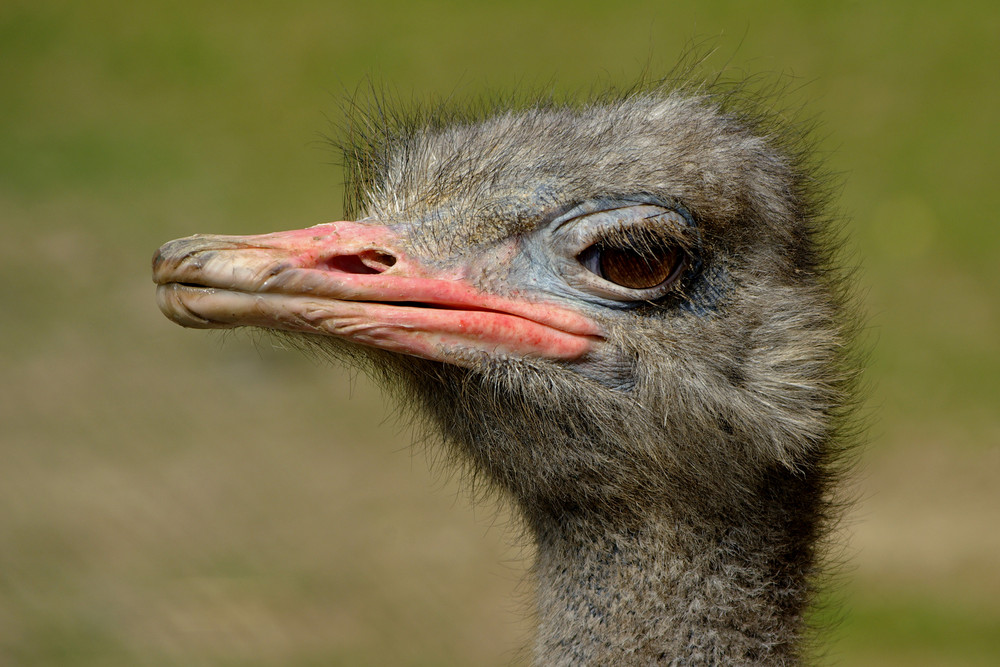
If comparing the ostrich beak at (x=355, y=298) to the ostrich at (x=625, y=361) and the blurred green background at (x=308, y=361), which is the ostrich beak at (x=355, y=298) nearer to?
the ostrich at (x=625, y=361)

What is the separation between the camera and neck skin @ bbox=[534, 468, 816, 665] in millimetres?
2014

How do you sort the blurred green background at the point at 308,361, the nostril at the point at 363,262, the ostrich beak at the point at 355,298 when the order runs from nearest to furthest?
the ostrich beak at the point at 355,298, the nostril at the point at 363,262, the blurred green background at the point at 308,361

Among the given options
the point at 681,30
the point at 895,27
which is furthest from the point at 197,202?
the point at 895,27

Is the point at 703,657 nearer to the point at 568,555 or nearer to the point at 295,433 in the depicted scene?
the point at 568,555

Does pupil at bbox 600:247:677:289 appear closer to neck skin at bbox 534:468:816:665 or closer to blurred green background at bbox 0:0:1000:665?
neck skin at bbox 534:468:816:665

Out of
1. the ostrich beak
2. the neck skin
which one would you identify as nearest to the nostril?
the ostrich beak

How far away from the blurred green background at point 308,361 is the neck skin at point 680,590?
51 cm

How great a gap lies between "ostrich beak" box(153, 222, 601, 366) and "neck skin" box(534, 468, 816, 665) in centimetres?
36

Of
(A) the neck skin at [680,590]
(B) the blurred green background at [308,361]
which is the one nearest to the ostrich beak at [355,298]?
(A) the neck skin at [680,590]

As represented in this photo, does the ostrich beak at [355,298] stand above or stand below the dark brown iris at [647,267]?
below

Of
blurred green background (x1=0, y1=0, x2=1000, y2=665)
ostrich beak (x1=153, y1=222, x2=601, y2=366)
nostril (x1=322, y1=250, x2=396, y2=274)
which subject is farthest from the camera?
blurred green background (x1=0, y1=0, x2=1000, y2=665)

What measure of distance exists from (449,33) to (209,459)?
19.9 ft

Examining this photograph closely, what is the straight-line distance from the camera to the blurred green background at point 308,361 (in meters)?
5.50

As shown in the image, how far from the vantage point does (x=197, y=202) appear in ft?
32.4
